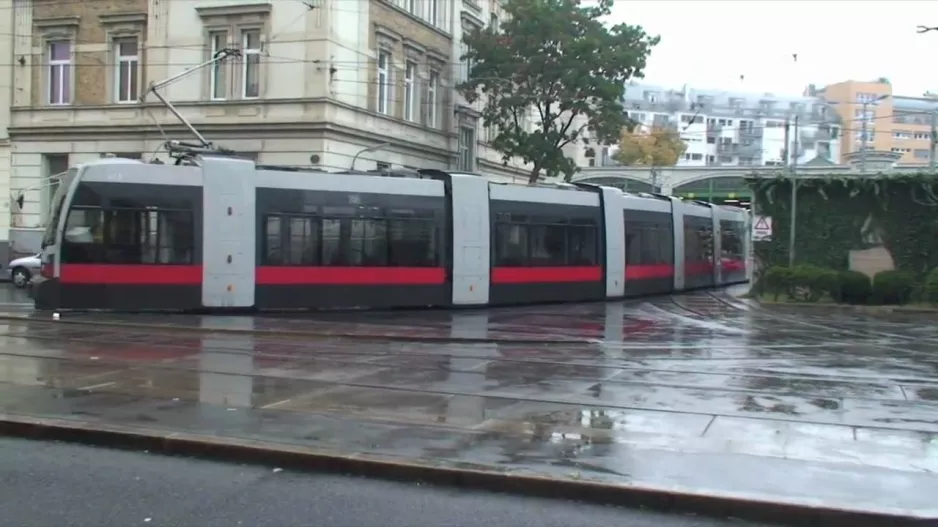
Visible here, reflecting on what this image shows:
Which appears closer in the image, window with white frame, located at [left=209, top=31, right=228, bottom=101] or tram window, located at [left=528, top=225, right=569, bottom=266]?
tram window, located at [left=528, top=225, right=569, bottom=266]

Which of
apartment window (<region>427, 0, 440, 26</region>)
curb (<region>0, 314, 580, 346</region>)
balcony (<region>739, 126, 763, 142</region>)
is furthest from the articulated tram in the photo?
balcony (<region>739, 126, 763, 142</region>)

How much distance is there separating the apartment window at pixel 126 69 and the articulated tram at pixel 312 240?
647 inches

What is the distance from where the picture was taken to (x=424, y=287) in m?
21.5

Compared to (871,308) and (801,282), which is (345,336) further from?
(871,308)

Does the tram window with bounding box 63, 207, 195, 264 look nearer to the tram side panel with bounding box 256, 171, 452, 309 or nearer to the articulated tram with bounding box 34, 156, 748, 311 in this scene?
the articulated tram with bounding box 34, 156, 748, 311

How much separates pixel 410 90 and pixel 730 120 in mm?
98220

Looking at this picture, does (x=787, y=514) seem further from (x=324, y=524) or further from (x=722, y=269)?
(x=722, y=269)

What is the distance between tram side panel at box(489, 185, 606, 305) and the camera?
2258 centimetres

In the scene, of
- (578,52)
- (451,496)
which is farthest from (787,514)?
(578,52)

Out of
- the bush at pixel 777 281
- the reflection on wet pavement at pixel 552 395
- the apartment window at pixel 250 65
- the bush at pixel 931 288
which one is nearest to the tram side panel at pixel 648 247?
the bush at pixel 777 281

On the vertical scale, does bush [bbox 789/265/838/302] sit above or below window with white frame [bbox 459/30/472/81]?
below

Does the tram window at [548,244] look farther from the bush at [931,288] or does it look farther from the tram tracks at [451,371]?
the tram tracks at [451,371]

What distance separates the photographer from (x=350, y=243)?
2045cm

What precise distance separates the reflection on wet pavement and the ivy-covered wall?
863 cm
